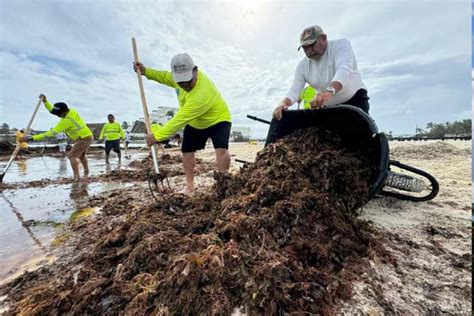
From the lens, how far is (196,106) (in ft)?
10.3

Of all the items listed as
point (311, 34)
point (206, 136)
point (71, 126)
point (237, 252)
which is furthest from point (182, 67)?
point (71, 126)

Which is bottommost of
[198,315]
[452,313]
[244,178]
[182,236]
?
[452,313]

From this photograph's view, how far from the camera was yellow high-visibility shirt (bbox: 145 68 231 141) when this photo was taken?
120 inches

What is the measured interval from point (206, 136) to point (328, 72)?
70.3 inches

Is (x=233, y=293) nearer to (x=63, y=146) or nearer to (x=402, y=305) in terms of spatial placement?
(x=402, y=305)

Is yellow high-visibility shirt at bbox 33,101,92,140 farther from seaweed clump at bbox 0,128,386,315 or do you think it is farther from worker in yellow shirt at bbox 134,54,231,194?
seaweed clump at bbox 0,128,386,315

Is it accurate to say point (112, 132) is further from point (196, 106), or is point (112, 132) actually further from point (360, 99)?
point (360, 99)

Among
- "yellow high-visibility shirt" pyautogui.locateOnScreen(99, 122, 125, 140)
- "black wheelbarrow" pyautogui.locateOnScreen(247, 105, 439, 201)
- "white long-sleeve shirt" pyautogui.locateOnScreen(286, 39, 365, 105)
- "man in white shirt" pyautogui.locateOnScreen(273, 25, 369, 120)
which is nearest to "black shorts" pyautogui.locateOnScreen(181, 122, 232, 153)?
"black wheelbarrow" pyautogui.locateOnScreen(247, 105, 439, 201)

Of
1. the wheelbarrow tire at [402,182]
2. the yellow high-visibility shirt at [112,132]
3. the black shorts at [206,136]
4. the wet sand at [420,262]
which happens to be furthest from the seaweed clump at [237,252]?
the yellow high-visibility shirt at [112,132]

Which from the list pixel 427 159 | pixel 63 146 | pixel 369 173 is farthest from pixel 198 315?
pixel 63 146

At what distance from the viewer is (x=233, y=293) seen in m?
1.29

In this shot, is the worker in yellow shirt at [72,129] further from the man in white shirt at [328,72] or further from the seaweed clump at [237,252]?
the man in white shirt at [328,72]

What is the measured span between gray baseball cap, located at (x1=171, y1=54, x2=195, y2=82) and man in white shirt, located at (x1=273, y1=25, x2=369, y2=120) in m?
1.12

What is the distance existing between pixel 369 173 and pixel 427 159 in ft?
21.4
